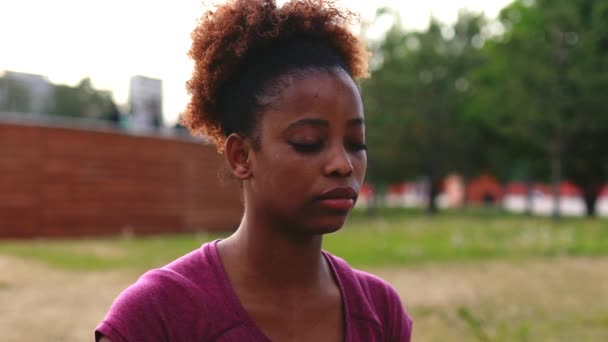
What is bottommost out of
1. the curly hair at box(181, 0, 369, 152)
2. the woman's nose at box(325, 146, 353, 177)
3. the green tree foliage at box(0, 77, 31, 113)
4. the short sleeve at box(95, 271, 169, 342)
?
the short sleeve at box(95, 271, 169, 342)

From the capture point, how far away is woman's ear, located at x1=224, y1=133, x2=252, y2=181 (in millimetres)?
1916

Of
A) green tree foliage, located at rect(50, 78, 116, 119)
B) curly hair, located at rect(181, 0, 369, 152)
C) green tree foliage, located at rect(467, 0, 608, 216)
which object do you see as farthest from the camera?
green tree foliage, located at rect(467, 0, 608, 216)

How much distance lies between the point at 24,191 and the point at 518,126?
19.4m

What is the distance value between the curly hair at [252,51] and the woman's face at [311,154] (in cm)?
7

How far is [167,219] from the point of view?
23562 mm

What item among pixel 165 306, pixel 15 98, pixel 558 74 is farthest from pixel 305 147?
pixel 558 74

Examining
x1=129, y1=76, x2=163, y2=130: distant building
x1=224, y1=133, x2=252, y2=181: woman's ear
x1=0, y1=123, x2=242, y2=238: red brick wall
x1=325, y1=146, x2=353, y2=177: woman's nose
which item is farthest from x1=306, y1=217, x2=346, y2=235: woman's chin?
x1=129, y1=76, x2=163, y2=130: distant building

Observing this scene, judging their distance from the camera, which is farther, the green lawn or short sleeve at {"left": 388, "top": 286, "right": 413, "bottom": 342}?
the green lawn

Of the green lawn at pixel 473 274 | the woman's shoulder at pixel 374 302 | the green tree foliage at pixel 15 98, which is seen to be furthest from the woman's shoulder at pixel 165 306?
the green tree foliage at pixel 15 98

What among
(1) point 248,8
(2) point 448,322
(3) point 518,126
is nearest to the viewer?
(1) point 248,8

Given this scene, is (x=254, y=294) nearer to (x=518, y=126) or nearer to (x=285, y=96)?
(x=285, y=96)

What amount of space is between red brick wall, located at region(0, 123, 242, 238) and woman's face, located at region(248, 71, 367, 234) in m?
19.8

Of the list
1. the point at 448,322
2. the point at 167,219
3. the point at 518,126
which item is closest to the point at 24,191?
the point at 167,219

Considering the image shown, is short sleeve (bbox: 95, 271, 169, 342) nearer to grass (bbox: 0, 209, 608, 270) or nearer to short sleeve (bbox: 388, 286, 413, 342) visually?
short sleeve (bbox: 388, 286, 413, 342)
